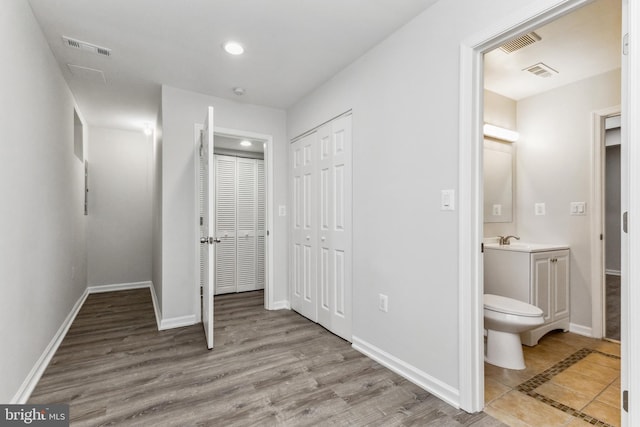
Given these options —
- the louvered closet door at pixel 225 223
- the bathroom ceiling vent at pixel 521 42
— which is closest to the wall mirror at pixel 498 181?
the bathroom ceiling vent at pixel 521 42

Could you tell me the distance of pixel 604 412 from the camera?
1739 mm

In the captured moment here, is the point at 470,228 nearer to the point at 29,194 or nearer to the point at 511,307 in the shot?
the point at 511,307

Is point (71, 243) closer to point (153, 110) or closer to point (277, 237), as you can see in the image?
point (153, 110)

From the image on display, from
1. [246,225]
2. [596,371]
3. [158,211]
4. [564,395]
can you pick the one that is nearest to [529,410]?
[564,395]

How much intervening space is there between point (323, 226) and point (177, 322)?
183cm

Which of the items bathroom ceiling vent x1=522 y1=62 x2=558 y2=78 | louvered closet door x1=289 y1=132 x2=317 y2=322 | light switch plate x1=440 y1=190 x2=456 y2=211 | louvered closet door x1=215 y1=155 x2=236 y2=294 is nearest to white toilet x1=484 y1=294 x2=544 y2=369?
light switch plate x1=440 y1=190 x2=456 y2=211

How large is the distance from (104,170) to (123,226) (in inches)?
36.3

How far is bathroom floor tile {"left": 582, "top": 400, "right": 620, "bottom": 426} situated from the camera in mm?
1668

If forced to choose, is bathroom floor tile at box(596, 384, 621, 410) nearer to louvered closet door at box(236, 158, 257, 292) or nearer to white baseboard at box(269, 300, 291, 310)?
white baseboard at box(269, 300, 291, 310)

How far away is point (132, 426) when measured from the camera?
1.63 m

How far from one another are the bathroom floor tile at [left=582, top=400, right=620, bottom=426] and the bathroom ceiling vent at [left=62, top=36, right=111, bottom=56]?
13.8 ft

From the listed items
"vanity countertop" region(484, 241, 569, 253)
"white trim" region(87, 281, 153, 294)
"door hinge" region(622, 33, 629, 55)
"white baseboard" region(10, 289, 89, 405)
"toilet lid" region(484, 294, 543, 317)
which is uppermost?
"door hinge" region(622, 33, 629, 55)

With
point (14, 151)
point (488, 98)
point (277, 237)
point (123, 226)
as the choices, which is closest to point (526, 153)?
point (488, 98)

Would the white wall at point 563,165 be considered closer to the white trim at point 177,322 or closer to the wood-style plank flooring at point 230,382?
the wood-style plank flooring at point 230,382
